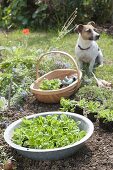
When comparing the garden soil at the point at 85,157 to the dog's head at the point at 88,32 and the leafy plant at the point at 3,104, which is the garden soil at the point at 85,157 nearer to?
the leafy plant at the point at 3,104

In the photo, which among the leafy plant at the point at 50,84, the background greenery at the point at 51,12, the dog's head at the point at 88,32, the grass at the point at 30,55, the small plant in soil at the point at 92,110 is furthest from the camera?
the background greenery at the point at 51,12

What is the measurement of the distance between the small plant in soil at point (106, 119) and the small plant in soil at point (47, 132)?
301mm

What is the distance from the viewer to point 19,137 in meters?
4.05

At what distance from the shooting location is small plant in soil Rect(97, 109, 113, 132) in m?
4.38

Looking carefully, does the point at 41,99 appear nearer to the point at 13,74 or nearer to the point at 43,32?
the point at 13,74

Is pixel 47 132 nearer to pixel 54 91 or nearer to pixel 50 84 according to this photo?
pixel 54 91

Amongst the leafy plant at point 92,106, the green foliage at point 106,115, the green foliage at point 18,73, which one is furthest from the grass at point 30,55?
the green foliage at point 106,115

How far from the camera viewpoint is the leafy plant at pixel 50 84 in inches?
205


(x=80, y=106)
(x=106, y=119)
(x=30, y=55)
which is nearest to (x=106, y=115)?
(x=106, y=119)

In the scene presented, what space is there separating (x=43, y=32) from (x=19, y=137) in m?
5.40

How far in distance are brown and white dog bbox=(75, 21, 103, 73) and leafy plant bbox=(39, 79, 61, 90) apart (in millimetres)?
1051

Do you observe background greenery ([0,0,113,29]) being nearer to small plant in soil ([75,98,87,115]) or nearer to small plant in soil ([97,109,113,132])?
small plant in soil ([75,98,87,115])

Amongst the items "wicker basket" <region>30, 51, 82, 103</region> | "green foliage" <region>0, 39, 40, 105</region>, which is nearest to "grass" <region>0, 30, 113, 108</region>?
"green foliage" <region>0, 39, 40, 105</region>

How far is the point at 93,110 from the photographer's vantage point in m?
4.60
